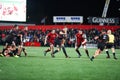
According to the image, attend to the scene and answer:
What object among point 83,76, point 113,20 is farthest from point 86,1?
point 83,76

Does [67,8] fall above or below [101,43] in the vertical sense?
above

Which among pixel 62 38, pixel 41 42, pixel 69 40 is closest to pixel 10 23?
pixel 41 42

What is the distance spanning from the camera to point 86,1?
5059 cm

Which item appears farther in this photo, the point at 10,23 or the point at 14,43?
the point at 10,23

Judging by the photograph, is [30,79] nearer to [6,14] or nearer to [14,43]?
[14,43]

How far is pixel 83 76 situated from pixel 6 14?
31449 mm

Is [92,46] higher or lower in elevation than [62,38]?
lower

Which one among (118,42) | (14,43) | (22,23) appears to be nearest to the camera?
(14,43)

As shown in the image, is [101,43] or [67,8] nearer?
[101,43]

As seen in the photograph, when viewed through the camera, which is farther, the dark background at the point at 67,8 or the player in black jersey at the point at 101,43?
the dark background at the point at 67,8

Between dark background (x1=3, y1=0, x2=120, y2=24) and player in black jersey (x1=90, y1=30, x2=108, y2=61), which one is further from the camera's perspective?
dark background (x1=3, y1=0, x2=120, y2=24)

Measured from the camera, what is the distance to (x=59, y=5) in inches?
2007

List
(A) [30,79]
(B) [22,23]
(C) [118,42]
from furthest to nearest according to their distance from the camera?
(B) [22,23], (C) [118,42], (A) [30,79]

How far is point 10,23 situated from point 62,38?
22.5 m
